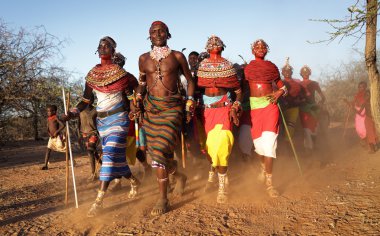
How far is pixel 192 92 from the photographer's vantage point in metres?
4.49

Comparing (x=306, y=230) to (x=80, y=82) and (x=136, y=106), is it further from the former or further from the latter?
(x=80, y=82)

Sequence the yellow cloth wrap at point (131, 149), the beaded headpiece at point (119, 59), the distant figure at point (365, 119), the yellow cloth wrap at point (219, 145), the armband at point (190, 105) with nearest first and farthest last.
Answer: the armband at point (190, 105)
the yellow cloth wrap at point (219, 145)
the yellow cloth wrap at point (131, 149)
the beaded headpiece at point (119, 59)
the distant figure at point (365, 119)

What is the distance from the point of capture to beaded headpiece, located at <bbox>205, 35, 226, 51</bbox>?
187 inches

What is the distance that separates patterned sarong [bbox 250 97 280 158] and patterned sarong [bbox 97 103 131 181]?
194 cm

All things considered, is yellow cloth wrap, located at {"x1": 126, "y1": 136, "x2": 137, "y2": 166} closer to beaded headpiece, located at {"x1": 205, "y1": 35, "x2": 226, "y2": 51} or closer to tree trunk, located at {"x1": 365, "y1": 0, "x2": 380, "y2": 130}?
beaded headpiece, located at {"x1": 205, "y1": 35, "x2": 226, "y2": 51}

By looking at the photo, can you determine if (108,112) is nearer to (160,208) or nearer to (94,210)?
(94,210)

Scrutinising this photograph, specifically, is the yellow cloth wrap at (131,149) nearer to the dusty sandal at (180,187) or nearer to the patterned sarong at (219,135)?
the dusty sandal at (180,187)

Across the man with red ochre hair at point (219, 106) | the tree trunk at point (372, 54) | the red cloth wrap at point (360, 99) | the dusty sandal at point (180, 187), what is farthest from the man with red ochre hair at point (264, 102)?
the red cloth wrap at point (360, 99)

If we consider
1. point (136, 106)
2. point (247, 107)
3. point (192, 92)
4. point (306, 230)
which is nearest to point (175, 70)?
point (192, 92)

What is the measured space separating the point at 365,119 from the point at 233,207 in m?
5.60

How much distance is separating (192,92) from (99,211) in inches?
78.3

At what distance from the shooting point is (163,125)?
429 cm

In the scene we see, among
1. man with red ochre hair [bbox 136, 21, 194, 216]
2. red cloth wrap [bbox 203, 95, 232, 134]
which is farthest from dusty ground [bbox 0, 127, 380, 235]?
red cloth wrap [bbox 203, 95, 232, 134]

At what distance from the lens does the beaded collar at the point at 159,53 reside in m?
4.34
